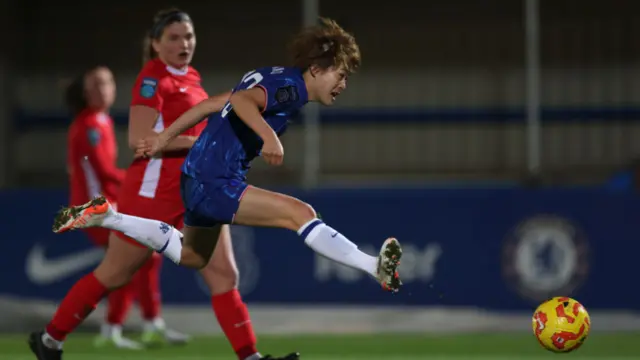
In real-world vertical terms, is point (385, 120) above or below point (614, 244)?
above

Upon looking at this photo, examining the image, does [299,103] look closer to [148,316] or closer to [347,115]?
[148,316]

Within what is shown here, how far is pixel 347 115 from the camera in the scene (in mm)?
15953

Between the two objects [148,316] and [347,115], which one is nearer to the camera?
[148,316]

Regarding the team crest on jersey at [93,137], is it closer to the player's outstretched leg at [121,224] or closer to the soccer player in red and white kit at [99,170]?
the soccer player in red and white kit at [99,170]

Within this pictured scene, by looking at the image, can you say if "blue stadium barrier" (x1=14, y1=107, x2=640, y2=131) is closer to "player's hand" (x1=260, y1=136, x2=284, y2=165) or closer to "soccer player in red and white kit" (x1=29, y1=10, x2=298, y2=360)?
"soccer player in red and white kit" (x1=29, y1=10, x2=298, y2=360)

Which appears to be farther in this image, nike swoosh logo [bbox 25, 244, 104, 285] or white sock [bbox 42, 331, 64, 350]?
nike swoosh logo [bbox 25, 244, 104, 285]

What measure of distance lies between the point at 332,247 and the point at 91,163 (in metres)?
3.53

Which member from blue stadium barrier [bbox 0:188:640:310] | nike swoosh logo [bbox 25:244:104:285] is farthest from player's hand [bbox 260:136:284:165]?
nike swoosh logo [bbox 25:244:104:285]

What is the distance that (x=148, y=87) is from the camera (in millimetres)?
6324

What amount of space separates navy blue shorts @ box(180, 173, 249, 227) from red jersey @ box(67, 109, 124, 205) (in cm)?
296

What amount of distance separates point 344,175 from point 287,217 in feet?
34.7

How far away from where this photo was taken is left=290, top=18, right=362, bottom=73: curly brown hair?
219 inches

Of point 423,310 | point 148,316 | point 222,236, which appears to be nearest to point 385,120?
point 423,310

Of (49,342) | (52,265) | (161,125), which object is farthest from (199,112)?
(52,265)
